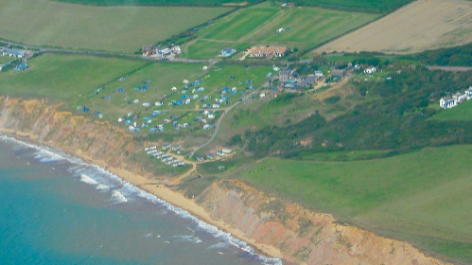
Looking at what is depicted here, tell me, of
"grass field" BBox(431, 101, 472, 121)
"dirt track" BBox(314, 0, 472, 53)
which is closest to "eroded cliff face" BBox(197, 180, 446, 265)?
"grass field" BBox(431, 101, 472, 121)

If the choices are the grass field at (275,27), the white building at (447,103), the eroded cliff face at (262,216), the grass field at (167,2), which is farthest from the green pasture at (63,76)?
the white building at (447,103)

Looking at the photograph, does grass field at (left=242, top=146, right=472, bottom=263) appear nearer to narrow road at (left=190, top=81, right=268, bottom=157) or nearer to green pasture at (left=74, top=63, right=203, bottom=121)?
narrow road at (left=190, top=81, right=268, bottom=157)

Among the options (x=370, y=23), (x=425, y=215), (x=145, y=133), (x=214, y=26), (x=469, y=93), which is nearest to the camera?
(x=425, y=215)

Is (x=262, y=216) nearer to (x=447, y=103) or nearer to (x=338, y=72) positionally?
(x=447, y=103)

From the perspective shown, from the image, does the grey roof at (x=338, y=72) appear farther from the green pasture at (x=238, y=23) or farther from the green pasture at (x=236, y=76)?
the green pasture at (x=238, y=23)

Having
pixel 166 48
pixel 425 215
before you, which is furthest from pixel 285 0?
pixel 425 215

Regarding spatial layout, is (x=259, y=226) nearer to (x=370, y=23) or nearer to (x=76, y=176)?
(x=76, y=176)
